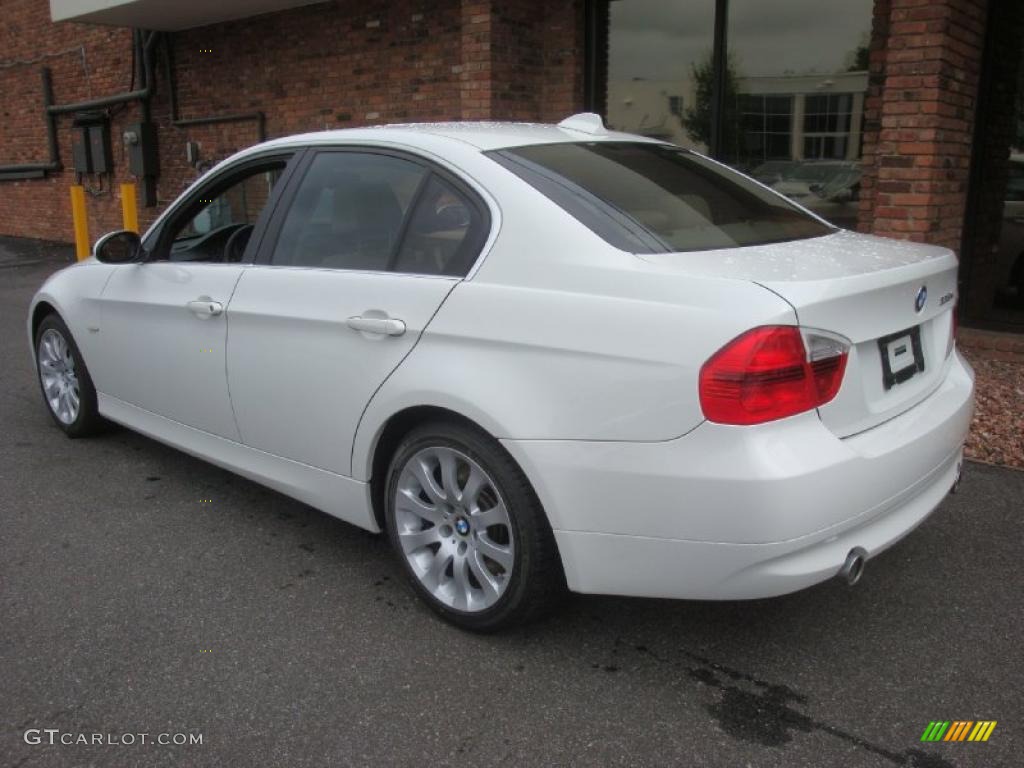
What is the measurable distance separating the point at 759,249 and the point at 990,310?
5695 mm

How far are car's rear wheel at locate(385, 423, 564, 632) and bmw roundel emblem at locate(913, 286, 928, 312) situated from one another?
1.32 meters

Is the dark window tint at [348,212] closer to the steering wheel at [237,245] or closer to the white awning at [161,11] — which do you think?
the steering wheel at [237,245]

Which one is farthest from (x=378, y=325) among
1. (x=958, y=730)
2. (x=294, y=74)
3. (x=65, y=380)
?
(x=294, y=74)

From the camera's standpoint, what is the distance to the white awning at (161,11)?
10914 mm

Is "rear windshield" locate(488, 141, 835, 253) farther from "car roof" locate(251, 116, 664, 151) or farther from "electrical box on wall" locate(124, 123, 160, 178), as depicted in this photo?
"electrical box on wall" locate(124, 123, 160, 178)

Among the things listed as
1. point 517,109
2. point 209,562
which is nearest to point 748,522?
point 209,562

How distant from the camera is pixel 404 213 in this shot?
128 inches

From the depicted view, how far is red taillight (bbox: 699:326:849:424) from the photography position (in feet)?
7.64

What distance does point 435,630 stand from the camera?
3.07 meters

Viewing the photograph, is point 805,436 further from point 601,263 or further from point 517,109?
point 517,109

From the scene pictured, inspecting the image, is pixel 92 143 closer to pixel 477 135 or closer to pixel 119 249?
pixel 119 249

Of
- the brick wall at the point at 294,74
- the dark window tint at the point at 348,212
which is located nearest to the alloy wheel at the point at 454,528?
the dark window tint at the point at 348,212

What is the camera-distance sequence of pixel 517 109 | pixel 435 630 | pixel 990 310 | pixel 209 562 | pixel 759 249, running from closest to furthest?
pixel 759 249 < pixel 435 630 < pixel 209 562 < pixel 990 310 < pixel 517 109

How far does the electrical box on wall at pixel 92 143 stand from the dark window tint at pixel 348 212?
41.5 ft
